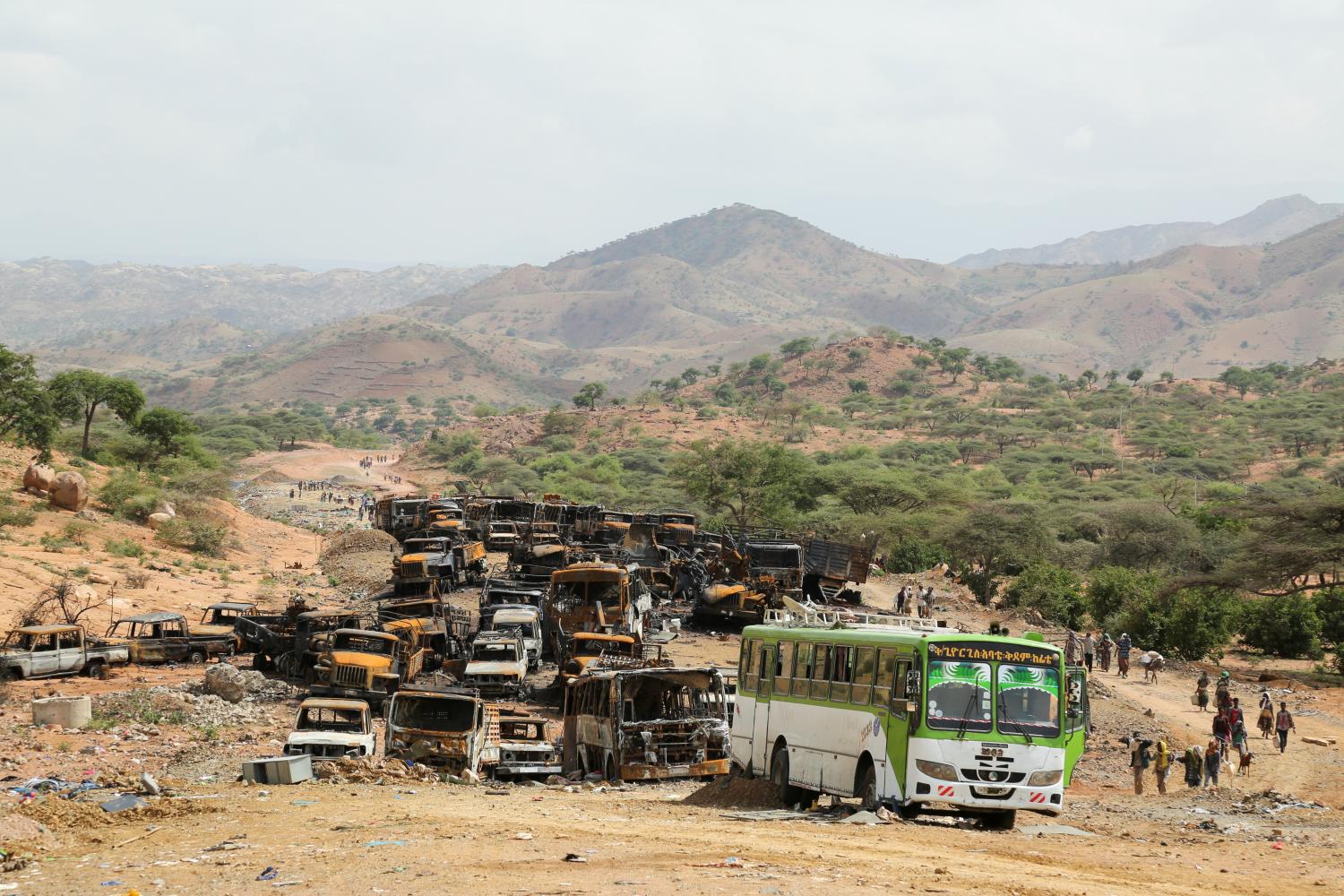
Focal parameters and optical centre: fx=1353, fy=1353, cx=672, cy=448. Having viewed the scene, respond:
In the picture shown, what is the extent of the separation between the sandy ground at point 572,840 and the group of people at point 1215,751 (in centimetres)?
61

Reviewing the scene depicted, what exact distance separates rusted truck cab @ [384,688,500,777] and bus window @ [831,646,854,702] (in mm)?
5514

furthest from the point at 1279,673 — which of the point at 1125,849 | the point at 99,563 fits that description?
the point at 99,563

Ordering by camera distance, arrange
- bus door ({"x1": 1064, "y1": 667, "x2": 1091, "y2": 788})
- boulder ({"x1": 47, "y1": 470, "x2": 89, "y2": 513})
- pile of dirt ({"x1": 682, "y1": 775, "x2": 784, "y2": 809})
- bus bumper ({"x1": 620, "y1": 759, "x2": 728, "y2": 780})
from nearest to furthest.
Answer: bus door ({"x1": 1064, "y1": 667, "x2": 1091, "y2": 788})
pile of dirt ({"x1": 682, "y1": 775, "x2": 784, "y2": 809})
bus bumper ({"x1": 620, "y1": 759, "x2": 728, "y2": 780})
boulder ({"x1": 47, "y1": 470, "x2": 89, "y2": 513})

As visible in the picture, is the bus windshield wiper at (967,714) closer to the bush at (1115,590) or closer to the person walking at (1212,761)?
the person walking at (1212,761)

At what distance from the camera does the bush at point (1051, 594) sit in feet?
149

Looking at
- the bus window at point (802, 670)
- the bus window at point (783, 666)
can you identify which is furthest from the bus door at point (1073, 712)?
the bus window at point (783, 666)

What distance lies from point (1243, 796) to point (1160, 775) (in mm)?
2409

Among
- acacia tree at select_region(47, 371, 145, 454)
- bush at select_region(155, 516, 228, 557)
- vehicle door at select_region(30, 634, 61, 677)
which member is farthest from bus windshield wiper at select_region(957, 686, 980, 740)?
acacia tree at select_region(47, 371, 145, 454)

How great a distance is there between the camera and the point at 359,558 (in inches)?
2169

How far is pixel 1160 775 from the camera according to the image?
20719mm

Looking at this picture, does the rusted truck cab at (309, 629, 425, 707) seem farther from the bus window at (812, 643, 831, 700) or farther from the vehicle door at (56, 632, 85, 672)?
the bus window at (812, 643, 831, 700)

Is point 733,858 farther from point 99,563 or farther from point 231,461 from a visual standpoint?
point 231,461

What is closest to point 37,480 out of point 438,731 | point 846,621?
point 438,731

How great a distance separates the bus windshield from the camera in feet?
46.1
